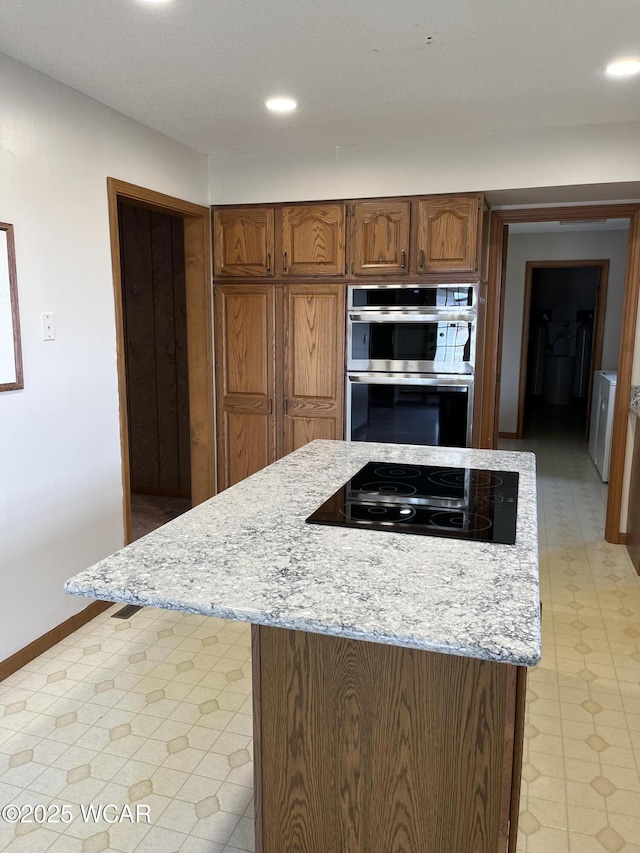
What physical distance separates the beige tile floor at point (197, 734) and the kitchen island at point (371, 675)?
477 millimetres

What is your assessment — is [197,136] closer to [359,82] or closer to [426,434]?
[359,82]

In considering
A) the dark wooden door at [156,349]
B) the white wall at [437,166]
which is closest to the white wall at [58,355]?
the white wall at [437,166]

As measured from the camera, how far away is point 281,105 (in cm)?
298

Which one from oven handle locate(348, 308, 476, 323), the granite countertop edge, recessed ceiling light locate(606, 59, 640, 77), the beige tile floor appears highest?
recessed ceiling light locate(606, 59, 640, 77)

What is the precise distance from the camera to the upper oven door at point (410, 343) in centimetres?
364

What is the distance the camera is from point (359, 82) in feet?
8.77

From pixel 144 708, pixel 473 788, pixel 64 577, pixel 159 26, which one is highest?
Answer: pixel 159 26

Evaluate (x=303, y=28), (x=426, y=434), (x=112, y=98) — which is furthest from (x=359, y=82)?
(x=426, y=434)

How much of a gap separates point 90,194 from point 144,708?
87.3 inches

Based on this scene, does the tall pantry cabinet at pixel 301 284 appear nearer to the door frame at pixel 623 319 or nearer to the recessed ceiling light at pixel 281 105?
the door frame at pixel 623 319

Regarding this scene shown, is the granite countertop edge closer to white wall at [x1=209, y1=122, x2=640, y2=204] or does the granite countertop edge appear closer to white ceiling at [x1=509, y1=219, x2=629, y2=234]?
white wall at [x1=209, y1=122, x2=640, y2=204]

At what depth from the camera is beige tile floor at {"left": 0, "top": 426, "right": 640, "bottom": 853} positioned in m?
1.78

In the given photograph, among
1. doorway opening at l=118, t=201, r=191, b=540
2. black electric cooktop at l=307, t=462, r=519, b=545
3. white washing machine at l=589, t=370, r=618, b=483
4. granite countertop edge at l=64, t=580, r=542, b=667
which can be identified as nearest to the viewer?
granite countertop edge at l=64, t=580, r=542, b=667

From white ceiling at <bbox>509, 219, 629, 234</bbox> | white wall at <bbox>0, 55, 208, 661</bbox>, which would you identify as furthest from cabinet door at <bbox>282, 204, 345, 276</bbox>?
white ceiling at <bbox>509, 219, 629, 234</bbox>
